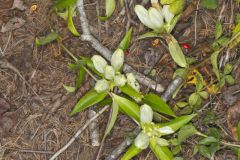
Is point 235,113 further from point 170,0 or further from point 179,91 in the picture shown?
point 170,0

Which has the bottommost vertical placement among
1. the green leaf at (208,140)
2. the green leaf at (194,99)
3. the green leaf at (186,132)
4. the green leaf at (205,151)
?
the green leaf at (205,151)

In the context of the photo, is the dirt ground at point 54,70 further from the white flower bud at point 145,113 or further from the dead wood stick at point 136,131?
the white flower bud at point 145,113

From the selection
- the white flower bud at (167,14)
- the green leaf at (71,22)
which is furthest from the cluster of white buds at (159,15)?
the green leaf at (71,22)

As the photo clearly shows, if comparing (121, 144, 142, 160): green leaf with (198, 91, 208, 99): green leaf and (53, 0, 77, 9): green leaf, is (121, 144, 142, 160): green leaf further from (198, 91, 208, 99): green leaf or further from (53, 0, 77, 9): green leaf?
(53, 0, 77, 9): green leaf

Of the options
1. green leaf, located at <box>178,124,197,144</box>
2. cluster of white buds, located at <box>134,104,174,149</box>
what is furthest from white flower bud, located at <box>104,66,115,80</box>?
green leaf, located at <box>178,124,197,144</box>

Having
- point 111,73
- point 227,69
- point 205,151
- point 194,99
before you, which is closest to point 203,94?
point 194,99

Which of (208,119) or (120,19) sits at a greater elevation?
(120,19)

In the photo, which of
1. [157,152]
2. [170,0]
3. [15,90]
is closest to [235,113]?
[157,152]
